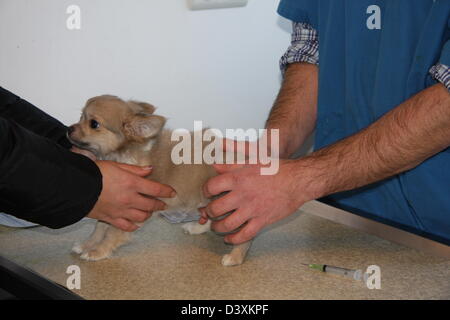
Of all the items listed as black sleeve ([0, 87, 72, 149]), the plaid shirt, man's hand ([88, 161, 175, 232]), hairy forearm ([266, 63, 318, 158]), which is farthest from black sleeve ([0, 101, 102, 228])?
the plaid shirt

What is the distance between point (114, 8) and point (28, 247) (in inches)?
35.6

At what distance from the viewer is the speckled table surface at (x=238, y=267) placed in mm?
979

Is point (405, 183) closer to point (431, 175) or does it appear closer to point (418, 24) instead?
point (431, 175)

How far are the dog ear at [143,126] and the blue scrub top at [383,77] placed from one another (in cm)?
50

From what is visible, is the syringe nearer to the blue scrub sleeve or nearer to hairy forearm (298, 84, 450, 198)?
hairy forearm (298, 84, 450, 198)

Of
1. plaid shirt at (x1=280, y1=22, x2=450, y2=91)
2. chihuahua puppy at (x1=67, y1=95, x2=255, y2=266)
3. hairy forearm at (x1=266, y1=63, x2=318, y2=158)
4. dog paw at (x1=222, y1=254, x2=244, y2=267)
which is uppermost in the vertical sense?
plaid shirt at (x1=280, y1=22, x2=450, y2=91)

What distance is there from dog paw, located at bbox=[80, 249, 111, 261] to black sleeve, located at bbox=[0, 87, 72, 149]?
1.26ft

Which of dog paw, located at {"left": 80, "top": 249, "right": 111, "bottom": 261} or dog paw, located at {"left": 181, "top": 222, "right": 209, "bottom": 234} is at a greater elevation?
dog paw, located at {"left": 181, "top": 222, "right": 209, "bottom": 234}

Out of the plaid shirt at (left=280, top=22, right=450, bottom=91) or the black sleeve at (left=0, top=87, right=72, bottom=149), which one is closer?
the black sleeve at (left=0, top=87, right=72, bottom=149)

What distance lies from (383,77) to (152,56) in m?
0.91

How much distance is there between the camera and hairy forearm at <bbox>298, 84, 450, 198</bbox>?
1.05 metres

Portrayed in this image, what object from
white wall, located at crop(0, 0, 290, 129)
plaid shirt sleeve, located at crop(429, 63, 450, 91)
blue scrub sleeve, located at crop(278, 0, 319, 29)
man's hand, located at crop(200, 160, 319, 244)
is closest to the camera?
plaid shirt sleeve, located at crop(429, 63, 450, 91)

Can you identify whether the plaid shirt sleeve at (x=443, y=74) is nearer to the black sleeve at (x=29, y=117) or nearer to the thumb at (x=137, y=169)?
the thumb at (x=137, y=169)

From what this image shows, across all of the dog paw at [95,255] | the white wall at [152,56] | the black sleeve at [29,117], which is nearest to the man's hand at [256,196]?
the dog paw at [95,255]
